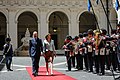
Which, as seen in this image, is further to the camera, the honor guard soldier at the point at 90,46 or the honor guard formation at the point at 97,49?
the honor guard soldier at the point at 90,46

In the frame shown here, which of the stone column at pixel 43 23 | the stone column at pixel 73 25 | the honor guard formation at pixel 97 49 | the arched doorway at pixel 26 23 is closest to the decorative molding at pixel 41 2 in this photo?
the stone column at pixel 43 23

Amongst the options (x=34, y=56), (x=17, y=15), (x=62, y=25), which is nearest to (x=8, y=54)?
(x=34, y=56)

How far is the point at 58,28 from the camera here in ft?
154

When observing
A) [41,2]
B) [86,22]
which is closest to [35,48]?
[41,2]

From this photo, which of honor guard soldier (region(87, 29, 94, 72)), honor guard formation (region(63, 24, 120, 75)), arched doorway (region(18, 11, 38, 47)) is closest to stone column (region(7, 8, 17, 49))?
arched doorway (region(18, 11, 38, 47))

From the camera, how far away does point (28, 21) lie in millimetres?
46938

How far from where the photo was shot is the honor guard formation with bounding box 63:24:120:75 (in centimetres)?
1413

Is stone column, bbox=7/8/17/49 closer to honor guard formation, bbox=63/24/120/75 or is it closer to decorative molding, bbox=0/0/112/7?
decorative molding, bbox=0/0/112/7

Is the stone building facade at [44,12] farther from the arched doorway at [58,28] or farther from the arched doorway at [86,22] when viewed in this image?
the arched doorway at [86,22]

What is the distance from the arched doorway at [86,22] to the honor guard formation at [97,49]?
28.6 meters

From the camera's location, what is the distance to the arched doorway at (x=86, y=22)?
46.9 meters

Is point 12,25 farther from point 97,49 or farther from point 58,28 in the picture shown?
point 97,49

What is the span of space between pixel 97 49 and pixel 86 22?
33.0 metres

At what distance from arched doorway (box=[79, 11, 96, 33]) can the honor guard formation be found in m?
28.6
